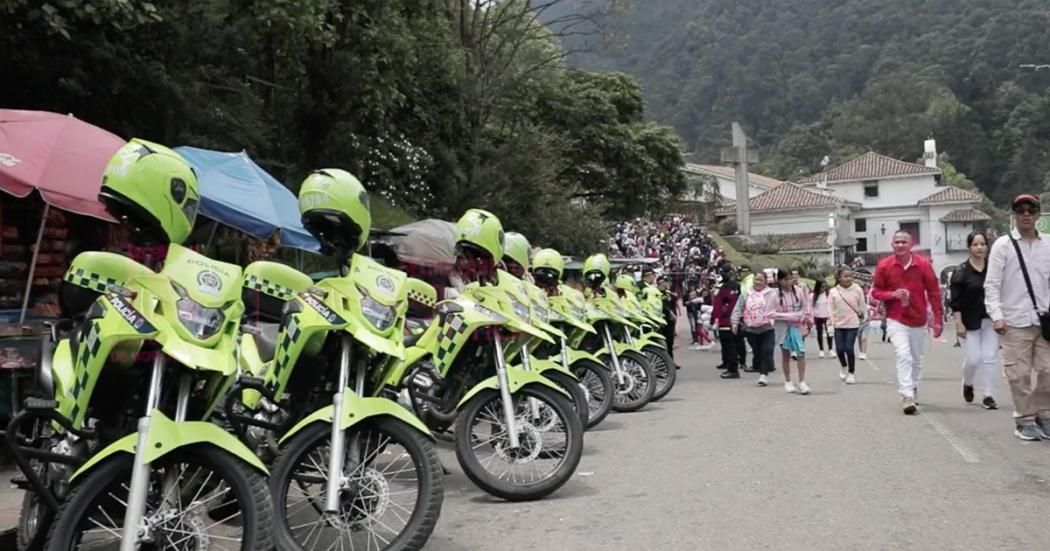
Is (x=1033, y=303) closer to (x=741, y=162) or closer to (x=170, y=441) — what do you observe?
(x=170, y=441)

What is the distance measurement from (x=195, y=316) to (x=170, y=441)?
22.7 inches

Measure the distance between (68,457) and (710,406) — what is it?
334 inches

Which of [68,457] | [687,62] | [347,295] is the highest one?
[687,62]

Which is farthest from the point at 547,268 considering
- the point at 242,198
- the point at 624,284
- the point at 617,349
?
the point at 624,284

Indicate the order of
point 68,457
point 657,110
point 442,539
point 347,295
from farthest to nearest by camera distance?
point 657,110, point 442,539, point 347,295, point 68,457

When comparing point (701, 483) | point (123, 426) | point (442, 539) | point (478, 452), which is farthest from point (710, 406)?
point (123, 426)

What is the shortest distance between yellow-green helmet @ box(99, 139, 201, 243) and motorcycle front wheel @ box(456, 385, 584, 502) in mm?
2503

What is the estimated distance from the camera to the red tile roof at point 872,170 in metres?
71.8

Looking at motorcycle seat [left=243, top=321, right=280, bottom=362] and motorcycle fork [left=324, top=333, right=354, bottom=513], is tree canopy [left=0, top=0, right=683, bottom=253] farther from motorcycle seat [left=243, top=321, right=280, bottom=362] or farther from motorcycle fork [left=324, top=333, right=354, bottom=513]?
motorcycle fork [left=324, top=333, right=354, bottom=513]

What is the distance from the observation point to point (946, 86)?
88250mm

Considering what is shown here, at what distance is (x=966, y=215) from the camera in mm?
67375

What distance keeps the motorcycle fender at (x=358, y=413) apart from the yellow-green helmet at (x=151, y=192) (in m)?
1.06

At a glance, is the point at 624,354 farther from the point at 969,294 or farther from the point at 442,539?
the point at 442,539

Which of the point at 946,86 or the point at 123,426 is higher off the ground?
Result: the point at 946,86
